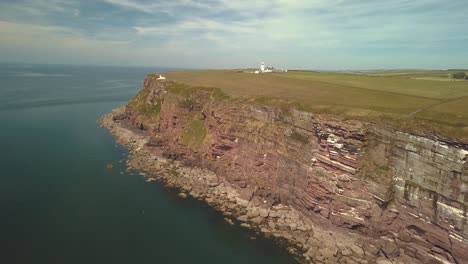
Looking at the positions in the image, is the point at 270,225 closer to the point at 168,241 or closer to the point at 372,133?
the point at 168,241

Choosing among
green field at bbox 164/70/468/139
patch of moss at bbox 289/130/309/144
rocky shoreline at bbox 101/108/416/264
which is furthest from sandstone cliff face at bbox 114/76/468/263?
green field at bbox 164/70/468/139

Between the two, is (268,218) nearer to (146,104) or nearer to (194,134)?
(194,134)

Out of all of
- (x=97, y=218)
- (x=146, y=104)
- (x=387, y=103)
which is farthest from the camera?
(x=146, y=104)

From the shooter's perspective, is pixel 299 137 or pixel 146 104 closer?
pixel 299 137

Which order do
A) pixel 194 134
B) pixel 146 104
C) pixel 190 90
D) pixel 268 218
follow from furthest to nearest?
pixel 146 104, pixel 190 90, pixel 194 134, pixel 268 218

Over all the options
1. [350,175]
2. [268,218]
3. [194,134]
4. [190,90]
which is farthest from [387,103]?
[190,90]

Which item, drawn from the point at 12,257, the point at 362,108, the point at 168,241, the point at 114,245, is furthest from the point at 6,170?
the point at 362,108

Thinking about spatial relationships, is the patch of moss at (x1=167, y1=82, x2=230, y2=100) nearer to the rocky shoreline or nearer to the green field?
the green field
